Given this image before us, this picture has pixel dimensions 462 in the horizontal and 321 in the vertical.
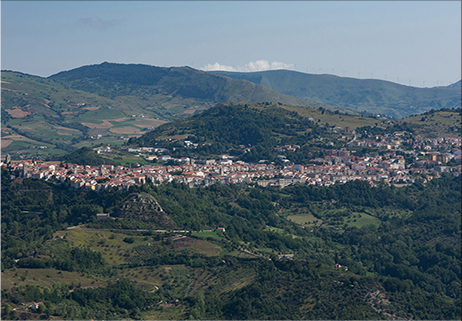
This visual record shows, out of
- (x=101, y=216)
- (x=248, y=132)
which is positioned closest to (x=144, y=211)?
(x=101, y=216)

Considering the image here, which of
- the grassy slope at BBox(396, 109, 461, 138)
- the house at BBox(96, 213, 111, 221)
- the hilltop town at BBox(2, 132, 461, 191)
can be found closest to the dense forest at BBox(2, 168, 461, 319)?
the house at BBox(96, 213, 111, 221)

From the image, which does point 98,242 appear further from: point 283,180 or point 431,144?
point 431,144

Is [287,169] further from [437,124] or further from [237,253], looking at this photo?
[237,253]

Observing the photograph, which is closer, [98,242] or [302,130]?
[98,242]

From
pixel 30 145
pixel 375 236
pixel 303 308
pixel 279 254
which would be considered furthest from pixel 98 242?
pixel 30 145

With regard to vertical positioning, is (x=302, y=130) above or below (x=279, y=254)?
above
